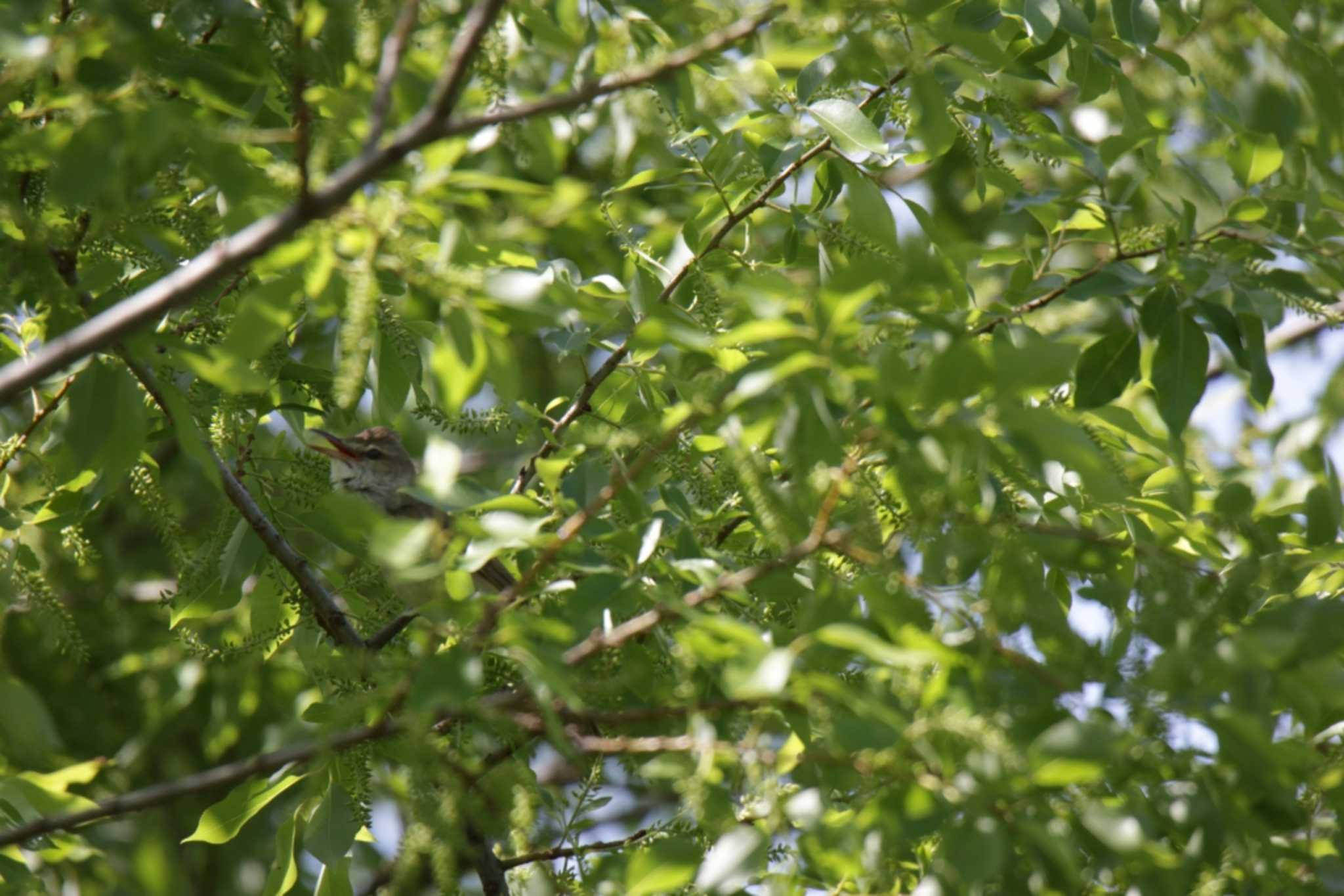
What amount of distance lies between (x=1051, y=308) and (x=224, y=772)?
5.15m

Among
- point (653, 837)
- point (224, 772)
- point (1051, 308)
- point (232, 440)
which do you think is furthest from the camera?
point (1051, 308)

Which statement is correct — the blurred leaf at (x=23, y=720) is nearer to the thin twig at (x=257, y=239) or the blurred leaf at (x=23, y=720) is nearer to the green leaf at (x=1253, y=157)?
the thin twig at (x=257, y=239)

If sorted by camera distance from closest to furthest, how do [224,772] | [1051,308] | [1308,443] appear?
[224,772] < [1308,443] < [1051,308]

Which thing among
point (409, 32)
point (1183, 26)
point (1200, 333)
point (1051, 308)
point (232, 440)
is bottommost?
point (1051, 308)

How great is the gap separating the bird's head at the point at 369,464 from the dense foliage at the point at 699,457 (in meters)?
2.88

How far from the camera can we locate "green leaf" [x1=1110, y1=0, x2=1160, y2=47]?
3227mm

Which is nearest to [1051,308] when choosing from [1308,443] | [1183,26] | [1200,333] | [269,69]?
[1308,443]

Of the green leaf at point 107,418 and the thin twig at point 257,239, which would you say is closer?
the thin twig at point 257,239

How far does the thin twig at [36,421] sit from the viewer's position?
3180 millimetres

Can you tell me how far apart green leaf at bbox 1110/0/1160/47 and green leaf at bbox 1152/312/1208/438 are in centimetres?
74

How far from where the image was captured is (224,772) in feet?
6.97

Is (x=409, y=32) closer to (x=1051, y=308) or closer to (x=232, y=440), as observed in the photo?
(x=232, y=440)

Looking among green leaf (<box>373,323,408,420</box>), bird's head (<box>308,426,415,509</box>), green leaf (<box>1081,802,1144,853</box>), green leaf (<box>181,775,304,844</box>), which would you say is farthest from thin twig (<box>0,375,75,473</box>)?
bird's head (<box>308,426,415,509</box>)

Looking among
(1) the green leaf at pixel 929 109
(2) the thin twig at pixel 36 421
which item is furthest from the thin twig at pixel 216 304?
(1) the green leaf at pixel 929 109
